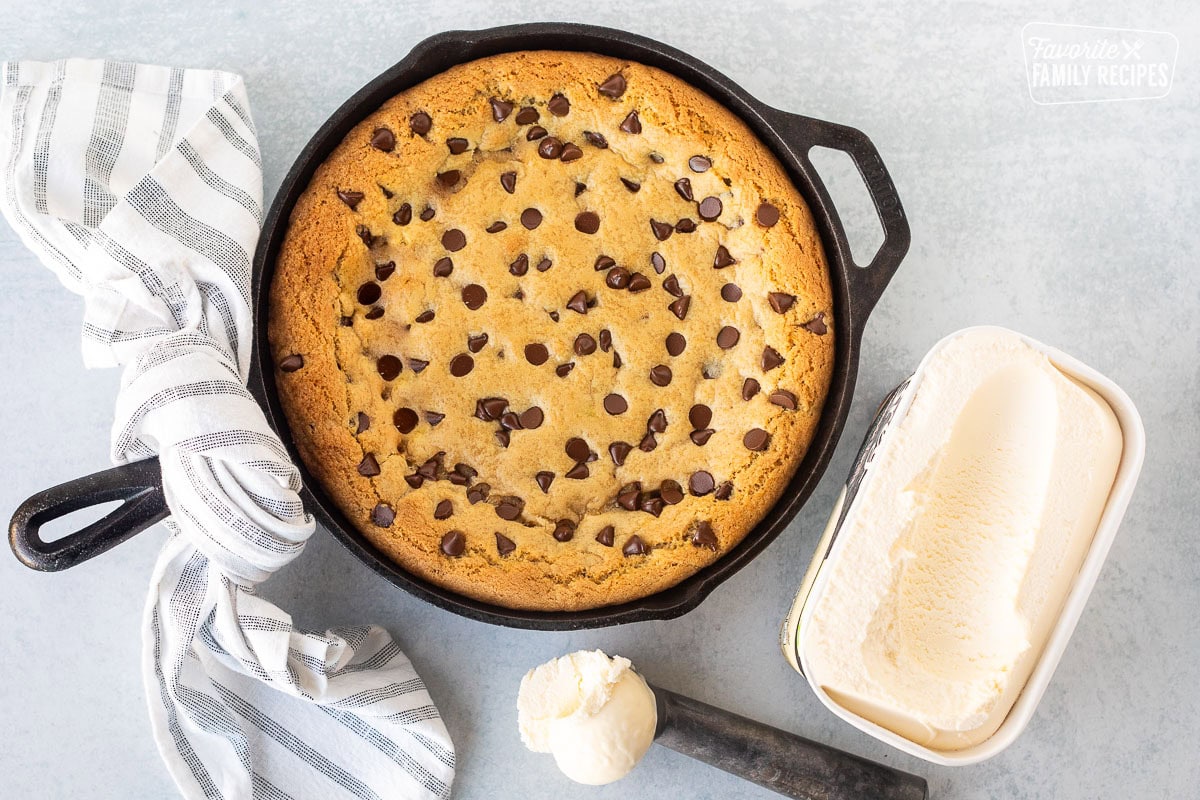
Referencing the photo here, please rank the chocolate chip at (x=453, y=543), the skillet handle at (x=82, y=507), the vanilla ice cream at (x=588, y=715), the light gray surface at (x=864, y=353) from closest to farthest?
the skillet handle at (x=82, y=507), the chocolate chip at (x=453, y=543), the vanilla ice cream at (x=588, y=715), the light gray surface at (x=864, y=353)

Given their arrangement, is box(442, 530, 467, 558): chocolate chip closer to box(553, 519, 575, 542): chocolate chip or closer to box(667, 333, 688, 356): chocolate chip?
box(553, 519, 575, 542): chocolate chip

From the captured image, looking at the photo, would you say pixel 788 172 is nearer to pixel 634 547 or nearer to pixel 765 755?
pixel 634 547

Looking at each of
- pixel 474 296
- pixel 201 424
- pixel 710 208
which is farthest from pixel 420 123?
pixel 201 424

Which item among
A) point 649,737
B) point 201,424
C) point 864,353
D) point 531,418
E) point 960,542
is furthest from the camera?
point 864,353

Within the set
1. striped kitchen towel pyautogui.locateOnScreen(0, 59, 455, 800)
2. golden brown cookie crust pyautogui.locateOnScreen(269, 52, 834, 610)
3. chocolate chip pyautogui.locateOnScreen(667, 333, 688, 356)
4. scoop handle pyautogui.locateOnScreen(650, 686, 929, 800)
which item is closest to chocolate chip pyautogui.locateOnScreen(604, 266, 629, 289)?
golden brown cookie crust pyautogui.locateOnScreen(269, 52, 834, 610)

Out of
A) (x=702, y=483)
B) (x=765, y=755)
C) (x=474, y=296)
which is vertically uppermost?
(x=474, y=296)

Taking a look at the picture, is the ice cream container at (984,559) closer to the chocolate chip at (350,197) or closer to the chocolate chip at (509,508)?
the chocolate chip at (509,508)

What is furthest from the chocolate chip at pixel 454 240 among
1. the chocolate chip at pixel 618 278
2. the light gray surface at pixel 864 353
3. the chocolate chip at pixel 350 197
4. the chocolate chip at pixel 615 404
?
→ the light gray surface at pixel 864 353

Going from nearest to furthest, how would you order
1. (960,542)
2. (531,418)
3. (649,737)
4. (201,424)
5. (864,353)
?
(201,424), (960,542), (531,418), (649,737), (864,353)

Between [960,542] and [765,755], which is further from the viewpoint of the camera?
[765,755]
